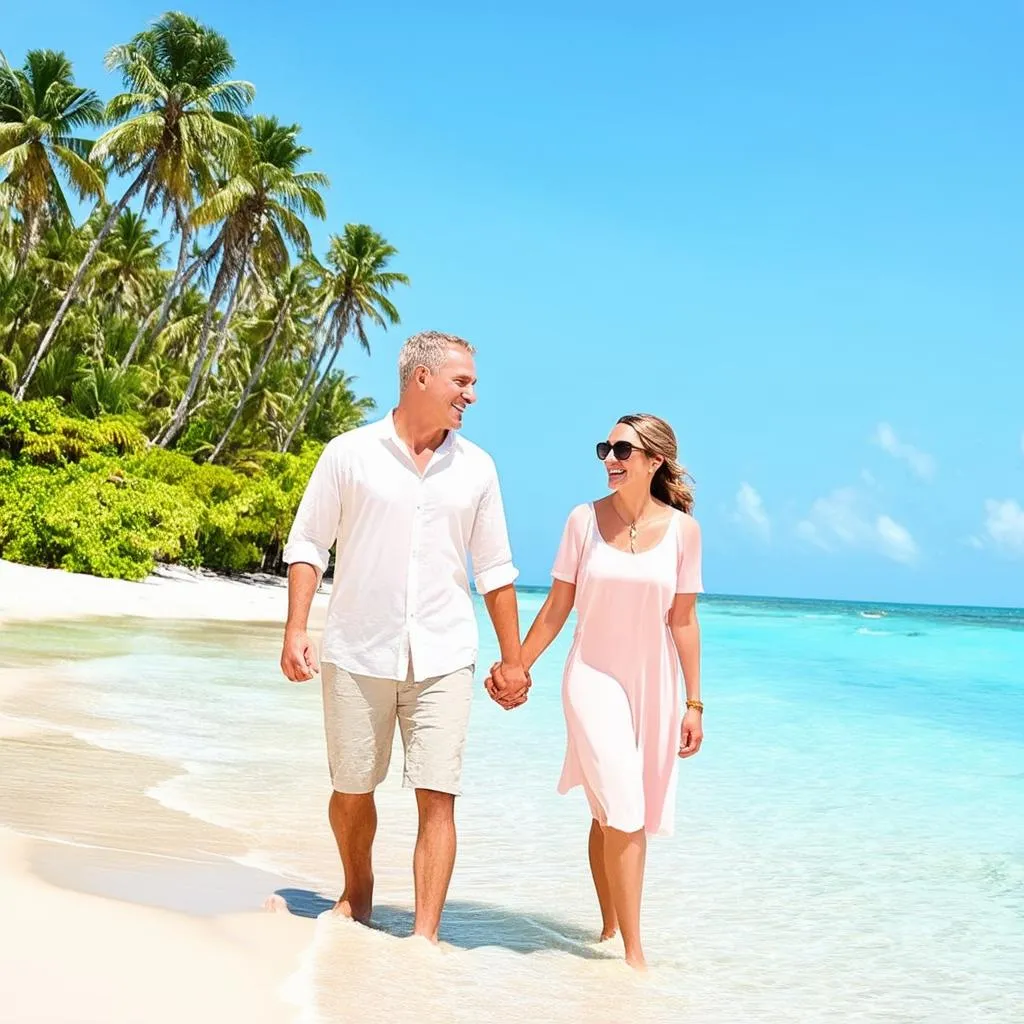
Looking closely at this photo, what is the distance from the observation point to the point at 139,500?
3119 cm

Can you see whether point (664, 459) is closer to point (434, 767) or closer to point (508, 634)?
point (508, 634)

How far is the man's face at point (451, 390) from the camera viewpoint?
418 cm

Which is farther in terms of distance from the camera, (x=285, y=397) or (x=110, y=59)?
(x=285, y=397)

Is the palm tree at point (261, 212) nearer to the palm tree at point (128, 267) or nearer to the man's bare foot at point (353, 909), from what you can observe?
the palm tree at point (128, 267)

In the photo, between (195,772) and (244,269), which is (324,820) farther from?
(244,269)

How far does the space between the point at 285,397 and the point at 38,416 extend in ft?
69.4

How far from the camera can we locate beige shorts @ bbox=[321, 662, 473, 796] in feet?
13.4

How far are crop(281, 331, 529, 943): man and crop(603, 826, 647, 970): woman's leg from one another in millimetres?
525

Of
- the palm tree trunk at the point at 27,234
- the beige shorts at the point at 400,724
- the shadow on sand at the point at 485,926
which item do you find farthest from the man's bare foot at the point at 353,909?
the palm tree trunk at the point at 27,234

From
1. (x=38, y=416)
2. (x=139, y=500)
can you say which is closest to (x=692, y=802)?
(x=139, y=500)

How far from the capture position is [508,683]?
4.38 meters

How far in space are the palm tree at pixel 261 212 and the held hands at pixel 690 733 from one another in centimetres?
3533

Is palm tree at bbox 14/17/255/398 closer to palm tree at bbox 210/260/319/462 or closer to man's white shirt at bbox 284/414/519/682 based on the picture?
palm tree at bbox 210/260/319/462

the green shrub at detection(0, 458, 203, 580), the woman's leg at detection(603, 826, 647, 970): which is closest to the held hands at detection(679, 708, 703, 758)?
the woman's leg at detection(603, 826, 647, 970)
